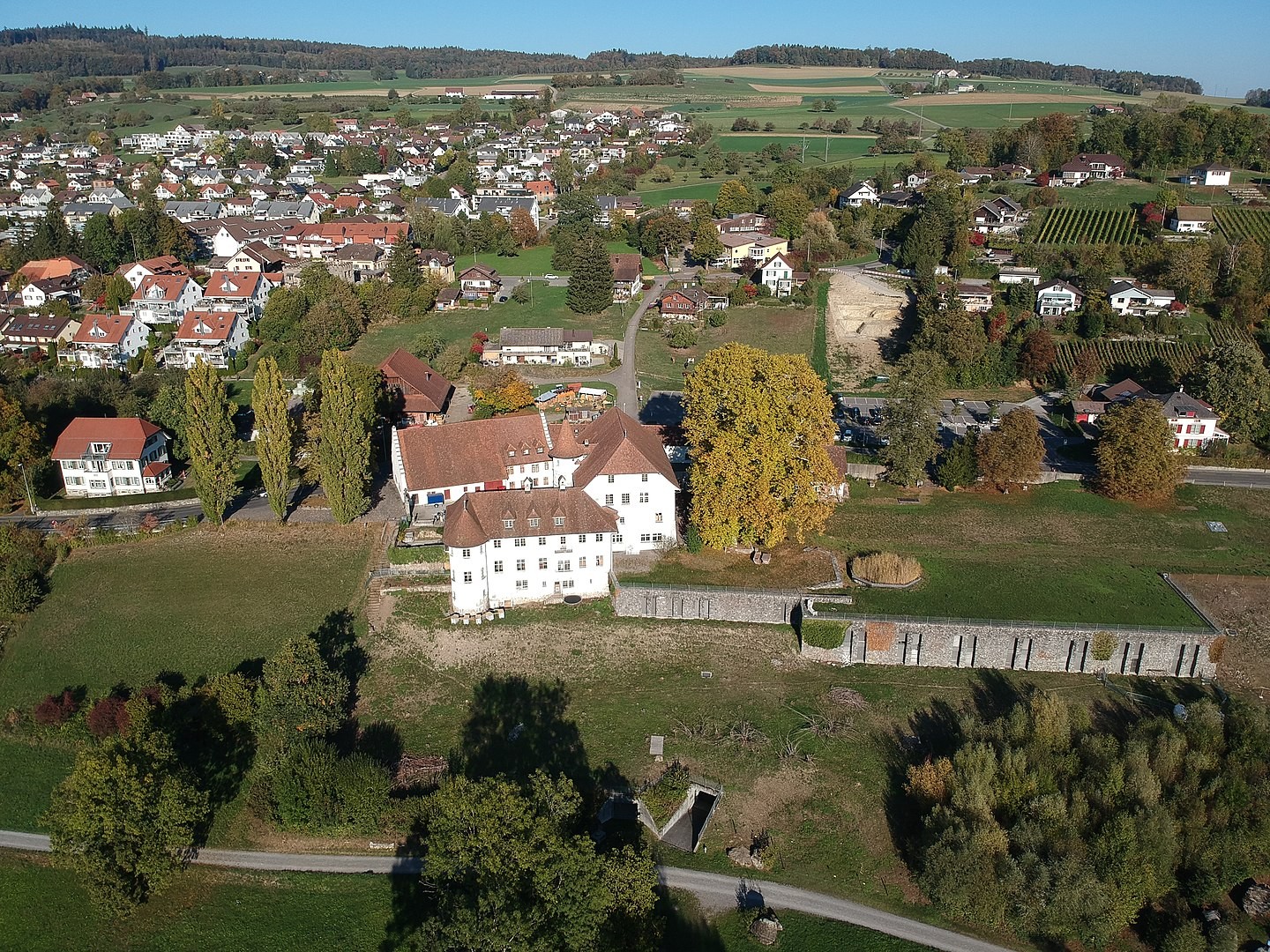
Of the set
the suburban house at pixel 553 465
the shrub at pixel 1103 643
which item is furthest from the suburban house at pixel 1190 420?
the suburban house at pixel 553 465

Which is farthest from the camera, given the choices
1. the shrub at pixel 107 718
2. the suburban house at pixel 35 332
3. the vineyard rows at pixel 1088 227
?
the vineyard rows at pixel 1088 227

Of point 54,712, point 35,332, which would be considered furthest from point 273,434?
point 35,332

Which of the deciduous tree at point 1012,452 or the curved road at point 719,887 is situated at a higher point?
the deciduous tree at point 1012,452

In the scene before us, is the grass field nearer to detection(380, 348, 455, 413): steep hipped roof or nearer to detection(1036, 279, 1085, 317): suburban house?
detection(380, 348, 455, 413): steep hipped roof

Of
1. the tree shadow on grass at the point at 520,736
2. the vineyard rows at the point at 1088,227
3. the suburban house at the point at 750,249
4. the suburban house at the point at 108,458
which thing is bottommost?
the tree shadow on grass at the point at 520,736

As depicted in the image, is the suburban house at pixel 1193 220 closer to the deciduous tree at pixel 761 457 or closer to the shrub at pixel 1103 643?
the deciduous tree at pixel 761 457

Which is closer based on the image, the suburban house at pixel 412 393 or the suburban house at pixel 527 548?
the suburban house at pixel 527 548

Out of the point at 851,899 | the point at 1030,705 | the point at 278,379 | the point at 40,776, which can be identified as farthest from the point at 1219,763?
the point at 278,379
